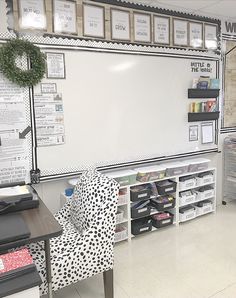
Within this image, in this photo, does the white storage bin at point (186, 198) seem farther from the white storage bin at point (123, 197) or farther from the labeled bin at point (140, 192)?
the white storage bin at point (123, 197)

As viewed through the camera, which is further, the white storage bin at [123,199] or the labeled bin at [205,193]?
the labeled bin at [205,193]

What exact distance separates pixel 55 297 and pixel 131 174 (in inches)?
51.3

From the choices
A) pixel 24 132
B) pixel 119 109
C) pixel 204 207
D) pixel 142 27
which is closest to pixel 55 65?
→ pixel 24 132

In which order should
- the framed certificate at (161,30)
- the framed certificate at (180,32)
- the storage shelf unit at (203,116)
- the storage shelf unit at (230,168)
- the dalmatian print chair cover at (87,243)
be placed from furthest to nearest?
the storage shelf unit at (230,168), the storage shelf unit at (203,116), the framed certificate at (180,32), the framed certificate at (161,30), the dalmatian print chair cover at (87,243)

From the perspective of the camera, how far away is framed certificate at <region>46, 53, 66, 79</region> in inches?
97.5

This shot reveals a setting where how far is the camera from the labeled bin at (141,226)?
2.93 metres

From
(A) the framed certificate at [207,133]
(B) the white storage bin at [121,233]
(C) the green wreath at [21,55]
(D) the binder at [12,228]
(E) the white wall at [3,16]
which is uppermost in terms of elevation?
(E) the white wall at [3,16]

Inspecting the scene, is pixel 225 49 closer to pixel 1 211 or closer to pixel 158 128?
pixel 158 128

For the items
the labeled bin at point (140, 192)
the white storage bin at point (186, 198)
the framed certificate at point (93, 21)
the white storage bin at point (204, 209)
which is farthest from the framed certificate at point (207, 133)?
the framed certificate at point (93, 21)

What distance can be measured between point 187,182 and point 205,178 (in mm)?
303

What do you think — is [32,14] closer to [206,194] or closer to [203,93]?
[203,93]

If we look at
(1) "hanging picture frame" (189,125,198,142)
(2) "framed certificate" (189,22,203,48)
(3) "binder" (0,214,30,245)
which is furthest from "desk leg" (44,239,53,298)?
(2) "framed certificate" (189,22,203,48)

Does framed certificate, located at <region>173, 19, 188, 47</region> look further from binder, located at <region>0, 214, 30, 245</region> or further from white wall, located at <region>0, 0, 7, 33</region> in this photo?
binder, located at <region>0, 214, 30, 245</region>

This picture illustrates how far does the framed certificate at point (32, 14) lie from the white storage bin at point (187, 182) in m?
2.15
